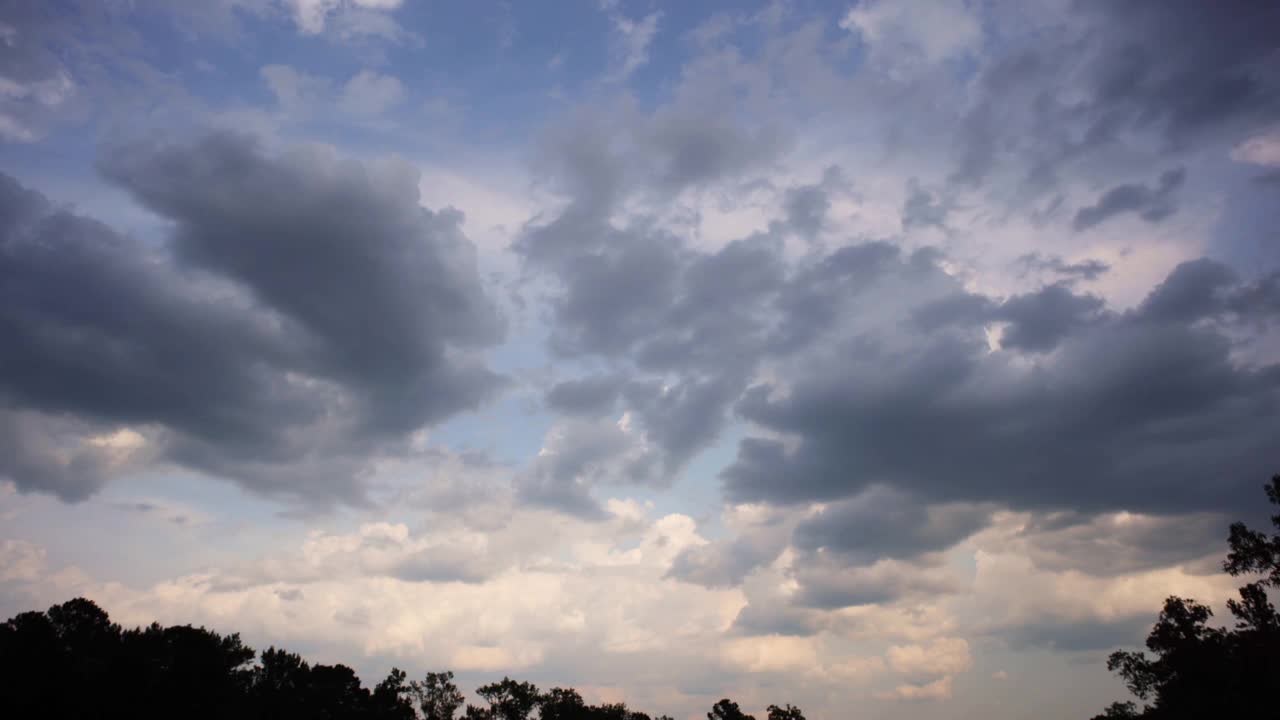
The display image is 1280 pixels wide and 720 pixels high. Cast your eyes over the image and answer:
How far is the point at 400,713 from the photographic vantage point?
131 meters

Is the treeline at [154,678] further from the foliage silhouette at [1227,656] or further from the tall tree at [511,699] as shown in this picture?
the foliage silhouette at [1227,656]

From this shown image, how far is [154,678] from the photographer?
86.4 metres

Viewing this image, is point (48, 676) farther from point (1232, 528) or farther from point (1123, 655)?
point (1123, 655)

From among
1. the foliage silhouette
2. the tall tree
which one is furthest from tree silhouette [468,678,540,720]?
the foliage silhouette

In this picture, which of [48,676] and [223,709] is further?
[223,709]

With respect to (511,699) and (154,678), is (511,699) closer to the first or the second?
(511,699)

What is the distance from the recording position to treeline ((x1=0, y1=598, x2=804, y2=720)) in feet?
252

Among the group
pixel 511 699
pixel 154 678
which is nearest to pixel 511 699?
pixel 511 699

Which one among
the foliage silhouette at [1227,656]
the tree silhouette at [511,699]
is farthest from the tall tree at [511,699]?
the foliage silhouette at [1227,656]

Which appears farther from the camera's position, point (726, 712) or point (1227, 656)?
point (726, 712)

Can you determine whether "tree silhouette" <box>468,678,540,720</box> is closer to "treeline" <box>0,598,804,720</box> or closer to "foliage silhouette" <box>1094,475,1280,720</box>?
"treeline" <box>0,598,804,720</box>

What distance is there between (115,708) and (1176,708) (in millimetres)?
112185

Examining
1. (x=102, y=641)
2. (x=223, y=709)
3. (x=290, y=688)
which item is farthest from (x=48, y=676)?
(x=290, y=688)

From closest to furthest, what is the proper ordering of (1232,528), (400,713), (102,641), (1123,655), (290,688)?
(1232,528) < (102,641) < (1123,655) < (290,688) < (400,713)
